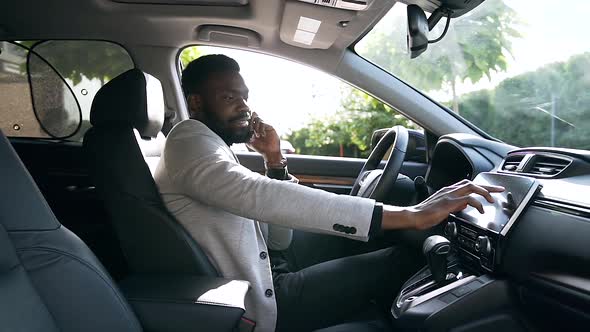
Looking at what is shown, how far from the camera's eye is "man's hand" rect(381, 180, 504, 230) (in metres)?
1.37

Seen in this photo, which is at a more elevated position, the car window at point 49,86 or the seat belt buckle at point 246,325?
the car window at point 49,86

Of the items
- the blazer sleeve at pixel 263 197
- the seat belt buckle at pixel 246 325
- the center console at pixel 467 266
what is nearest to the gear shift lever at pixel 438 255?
the center console at pixel 467 266

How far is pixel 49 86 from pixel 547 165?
2.76m

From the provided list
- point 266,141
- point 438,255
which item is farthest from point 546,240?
point 266,141

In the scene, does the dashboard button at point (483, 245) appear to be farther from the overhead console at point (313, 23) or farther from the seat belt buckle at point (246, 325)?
the overhead console at point (313, 23)

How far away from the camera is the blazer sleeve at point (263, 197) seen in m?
1.41

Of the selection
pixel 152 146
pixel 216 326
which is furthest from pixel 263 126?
pixel 216 326

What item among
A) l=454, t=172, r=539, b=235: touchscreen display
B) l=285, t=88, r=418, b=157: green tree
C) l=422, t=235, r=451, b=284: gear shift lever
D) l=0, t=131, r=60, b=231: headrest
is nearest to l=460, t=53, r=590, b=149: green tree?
l=454, t=172, r=539, b=235: touchscreen display

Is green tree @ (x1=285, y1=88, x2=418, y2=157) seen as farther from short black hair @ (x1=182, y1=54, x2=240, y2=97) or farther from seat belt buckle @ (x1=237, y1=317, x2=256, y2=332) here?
seat belt buckle @ (x1=237, y1=317, x2=256, y2=332)

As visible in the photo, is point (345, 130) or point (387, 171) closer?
point (387, 171)

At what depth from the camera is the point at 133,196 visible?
1.59 meters

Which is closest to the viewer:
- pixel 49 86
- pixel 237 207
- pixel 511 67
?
pixel 237 207

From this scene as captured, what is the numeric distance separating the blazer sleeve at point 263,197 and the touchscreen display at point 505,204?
1.15 ft

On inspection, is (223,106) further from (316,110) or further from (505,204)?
(316,110)
